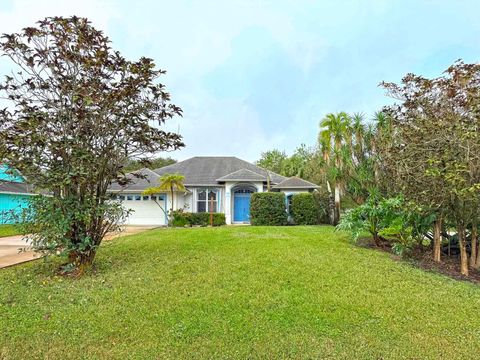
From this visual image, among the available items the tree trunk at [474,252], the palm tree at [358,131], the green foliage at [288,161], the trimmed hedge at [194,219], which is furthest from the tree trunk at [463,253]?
the green foliage at [288,161]

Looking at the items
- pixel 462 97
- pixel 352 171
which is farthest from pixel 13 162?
pixel 352 171

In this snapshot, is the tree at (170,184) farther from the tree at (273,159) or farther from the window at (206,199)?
the tree at (273,159)

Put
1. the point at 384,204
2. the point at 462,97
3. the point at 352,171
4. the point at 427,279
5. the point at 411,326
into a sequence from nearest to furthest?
the point at 411,326 → the point at 427,279 → the point at 462,97 → the point at 384,204 → the point at 352,171

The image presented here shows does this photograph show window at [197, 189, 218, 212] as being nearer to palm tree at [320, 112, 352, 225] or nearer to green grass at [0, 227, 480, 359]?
palm tree at [320, 112, 352, 225]

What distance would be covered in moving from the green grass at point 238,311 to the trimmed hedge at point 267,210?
10.9m

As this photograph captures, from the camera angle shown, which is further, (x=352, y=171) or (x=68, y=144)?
(x=352, y=171)

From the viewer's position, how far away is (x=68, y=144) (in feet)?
24.0

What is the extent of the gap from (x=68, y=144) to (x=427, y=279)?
29.6 feet

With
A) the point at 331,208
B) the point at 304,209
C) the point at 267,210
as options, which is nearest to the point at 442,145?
the point at 267,210

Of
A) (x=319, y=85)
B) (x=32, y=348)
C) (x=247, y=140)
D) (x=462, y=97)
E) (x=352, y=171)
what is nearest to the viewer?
(x=32, y=348)

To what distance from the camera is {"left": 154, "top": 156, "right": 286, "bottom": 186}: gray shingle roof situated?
2362 centimetres

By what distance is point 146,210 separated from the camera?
23688 millimetres

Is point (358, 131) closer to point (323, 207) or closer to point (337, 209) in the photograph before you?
point (337, 209)

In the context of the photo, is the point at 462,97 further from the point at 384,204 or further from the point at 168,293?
the point at 168,293
